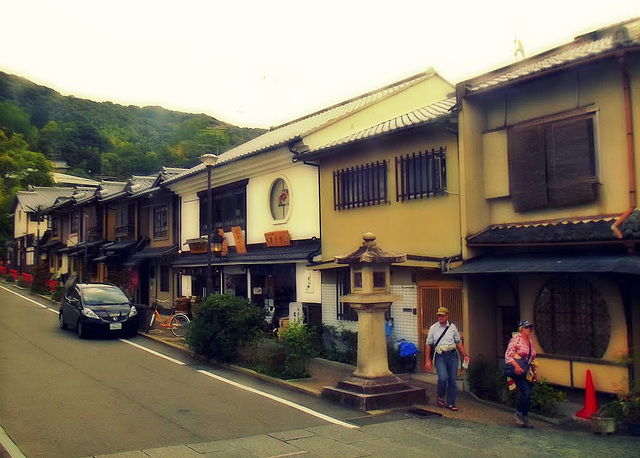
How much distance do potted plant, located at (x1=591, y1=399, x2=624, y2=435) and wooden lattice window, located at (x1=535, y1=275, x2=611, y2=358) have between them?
1322 millimetres

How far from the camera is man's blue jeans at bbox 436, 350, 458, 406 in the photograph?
10703mm

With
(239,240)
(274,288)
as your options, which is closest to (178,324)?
(274,288)

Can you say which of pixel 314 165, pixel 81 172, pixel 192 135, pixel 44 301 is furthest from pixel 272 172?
pixel 81 172

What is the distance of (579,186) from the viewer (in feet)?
35.6

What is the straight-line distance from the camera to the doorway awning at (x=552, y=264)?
9.40 metres

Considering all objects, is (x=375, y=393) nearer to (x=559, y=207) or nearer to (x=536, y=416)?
(x=536, y=416)

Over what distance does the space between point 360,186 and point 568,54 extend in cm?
615

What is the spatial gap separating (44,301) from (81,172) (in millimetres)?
A: 46974

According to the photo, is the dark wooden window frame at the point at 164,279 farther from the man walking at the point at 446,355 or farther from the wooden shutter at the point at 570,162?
the wooden shutter at the point at 570,162

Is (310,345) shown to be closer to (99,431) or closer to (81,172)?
(99,431)

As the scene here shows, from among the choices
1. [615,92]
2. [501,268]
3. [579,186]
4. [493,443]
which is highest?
[615,92]

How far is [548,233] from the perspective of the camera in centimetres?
1098

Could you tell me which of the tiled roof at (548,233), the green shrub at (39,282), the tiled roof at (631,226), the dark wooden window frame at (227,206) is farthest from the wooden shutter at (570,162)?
the green shrub at (39,282)

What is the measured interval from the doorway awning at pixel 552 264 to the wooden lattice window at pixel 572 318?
2.47 ft
